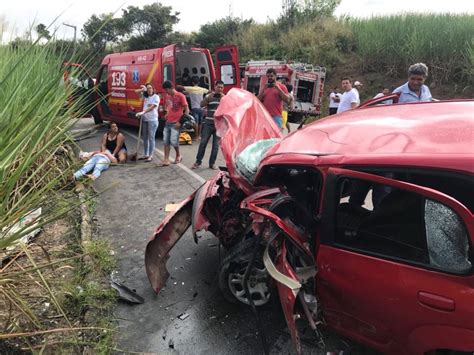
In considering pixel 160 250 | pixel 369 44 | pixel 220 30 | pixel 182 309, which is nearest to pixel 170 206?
pixel 160 250

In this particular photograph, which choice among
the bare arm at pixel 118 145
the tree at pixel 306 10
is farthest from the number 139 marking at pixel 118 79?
the tree at pixel 306 10

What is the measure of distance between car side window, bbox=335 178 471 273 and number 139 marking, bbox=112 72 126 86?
983 cm

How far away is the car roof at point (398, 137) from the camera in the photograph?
1928mm

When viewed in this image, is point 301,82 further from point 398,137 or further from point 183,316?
point 398,137

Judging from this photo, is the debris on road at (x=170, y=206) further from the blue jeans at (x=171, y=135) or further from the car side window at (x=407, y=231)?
the car side window at (x=407, y=231)

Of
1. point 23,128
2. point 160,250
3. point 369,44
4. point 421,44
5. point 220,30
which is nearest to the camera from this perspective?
point 23,128

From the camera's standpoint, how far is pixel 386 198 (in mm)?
2363

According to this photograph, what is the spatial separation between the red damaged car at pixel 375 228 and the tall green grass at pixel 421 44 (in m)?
14.2

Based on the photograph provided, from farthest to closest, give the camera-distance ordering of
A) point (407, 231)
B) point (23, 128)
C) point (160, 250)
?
point (160, 250) → point (407, 231) → point (23, 128)

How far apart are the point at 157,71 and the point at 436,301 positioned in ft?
29.2

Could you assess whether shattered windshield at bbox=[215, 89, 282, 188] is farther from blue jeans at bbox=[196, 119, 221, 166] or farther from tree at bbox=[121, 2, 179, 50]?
tree at bbox=[121, 2, 179, 50]

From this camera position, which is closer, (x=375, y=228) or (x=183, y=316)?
(x=375, y=228)

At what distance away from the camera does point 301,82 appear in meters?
14.8

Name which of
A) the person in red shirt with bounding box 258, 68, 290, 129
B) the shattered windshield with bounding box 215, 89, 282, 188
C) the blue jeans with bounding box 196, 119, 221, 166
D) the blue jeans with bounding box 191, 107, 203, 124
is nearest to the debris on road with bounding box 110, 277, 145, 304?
the shattered windshield with bounding box 215, 89, 282, 188
